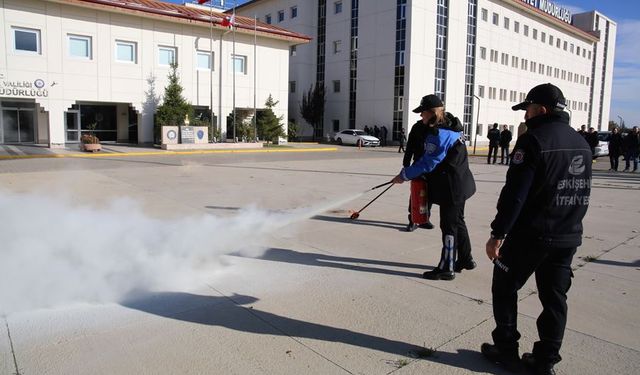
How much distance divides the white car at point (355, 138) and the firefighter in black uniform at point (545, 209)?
114 feet

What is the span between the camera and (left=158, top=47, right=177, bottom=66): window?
95.2ft

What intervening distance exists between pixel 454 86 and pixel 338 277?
43.5 metres

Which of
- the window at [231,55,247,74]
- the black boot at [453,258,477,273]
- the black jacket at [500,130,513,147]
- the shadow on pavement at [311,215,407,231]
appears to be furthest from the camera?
the window at [231,55,247,74]

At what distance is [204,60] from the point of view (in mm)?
30719

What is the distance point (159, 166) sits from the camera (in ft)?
54.9

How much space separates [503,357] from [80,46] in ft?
93.0

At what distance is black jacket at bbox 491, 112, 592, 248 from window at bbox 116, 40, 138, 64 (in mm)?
28366

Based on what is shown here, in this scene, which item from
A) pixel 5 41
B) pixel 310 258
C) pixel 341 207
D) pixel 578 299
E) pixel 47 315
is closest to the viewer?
pixel 47 315

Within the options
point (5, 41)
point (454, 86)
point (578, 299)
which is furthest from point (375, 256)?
point (454, 86)

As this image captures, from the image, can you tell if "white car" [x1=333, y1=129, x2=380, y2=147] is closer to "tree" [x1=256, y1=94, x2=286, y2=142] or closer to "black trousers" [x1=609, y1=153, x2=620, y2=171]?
"tree" [x1=256, y1=94, x2=286, y2=142]

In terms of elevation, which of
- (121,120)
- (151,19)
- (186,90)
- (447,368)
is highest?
(151,19)

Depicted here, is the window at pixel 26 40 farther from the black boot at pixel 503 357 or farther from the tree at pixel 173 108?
the black boot at pixel 503 357

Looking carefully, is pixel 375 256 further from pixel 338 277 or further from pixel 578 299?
pixel 578 299

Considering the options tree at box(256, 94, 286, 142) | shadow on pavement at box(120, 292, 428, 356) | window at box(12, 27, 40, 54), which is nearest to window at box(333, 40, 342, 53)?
tree at box(256, 94, 286, 142)
